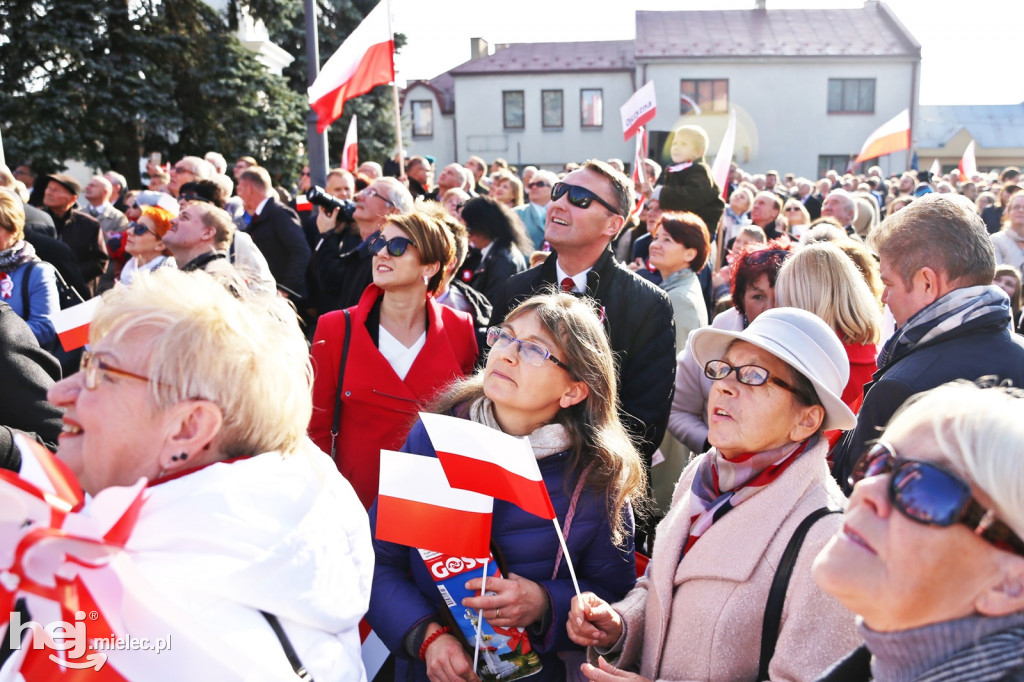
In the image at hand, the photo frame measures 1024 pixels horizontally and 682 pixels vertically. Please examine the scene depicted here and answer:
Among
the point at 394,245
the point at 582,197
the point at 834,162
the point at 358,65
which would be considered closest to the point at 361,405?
the point at 394,245

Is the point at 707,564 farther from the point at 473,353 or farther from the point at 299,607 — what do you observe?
the point at 473,353

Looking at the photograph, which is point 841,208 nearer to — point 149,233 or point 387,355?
point 387,355

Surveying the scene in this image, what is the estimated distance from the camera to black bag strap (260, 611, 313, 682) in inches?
66.4

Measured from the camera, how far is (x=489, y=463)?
233 cm

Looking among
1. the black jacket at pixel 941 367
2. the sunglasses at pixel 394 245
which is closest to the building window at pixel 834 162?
the sunglasses at pixel 394 245

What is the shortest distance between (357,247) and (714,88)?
36.1 metres

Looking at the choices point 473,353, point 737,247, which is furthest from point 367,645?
point 737,247

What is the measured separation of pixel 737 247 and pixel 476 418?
415 cm

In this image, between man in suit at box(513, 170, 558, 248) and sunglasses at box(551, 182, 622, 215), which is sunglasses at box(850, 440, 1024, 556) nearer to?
sunglasses at box(551, 182, 622, 215)

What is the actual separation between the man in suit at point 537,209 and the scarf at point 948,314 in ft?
19.2

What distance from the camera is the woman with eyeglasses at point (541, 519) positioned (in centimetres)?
252

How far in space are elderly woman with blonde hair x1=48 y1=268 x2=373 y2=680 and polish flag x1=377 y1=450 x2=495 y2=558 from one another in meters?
0.38

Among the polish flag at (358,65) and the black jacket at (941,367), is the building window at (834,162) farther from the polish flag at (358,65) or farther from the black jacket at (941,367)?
the black jacket at (941,367)

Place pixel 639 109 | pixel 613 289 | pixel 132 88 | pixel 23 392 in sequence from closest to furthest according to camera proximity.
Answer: pixel 23 392 → pixel 613 289 → pixel 639 109 → pixel 132 88
